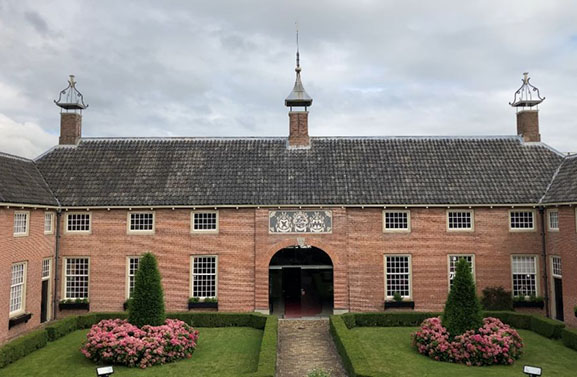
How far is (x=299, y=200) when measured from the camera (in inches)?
960

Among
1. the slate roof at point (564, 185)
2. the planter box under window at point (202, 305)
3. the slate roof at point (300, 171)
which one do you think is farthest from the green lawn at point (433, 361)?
the planter box under window at point (202, 305)

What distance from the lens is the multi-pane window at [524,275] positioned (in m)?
24.3

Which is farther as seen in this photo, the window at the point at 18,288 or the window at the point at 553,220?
the window at the point at 553,220

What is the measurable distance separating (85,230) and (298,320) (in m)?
13.1

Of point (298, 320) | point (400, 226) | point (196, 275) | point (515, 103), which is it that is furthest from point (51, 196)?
point (515, 103)

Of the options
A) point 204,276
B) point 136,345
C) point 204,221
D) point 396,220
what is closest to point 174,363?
point 136,345

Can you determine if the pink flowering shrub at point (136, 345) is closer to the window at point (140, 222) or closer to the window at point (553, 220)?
the window at point (140, 222)

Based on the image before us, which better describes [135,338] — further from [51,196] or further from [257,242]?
[51,196]

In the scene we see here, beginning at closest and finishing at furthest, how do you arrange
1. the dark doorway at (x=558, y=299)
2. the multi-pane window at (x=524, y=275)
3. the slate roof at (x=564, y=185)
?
1. the slate roof at (x=564, y=185)
2. the dark doorway at (x=558, y=299)
3. the multi-pane window at (x=524, y=275)

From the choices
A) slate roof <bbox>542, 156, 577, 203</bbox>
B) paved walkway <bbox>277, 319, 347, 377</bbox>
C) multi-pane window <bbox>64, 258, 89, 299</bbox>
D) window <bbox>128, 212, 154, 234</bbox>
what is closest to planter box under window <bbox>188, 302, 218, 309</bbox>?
paved walkway <bbox>277, 319, 347, 377</bbox>

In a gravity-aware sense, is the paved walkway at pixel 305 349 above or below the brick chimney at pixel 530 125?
below

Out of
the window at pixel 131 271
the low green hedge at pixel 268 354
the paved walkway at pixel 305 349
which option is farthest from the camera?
the window at pixel 131 271

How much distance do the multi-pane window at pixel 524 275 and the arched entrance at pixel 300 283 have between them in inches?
407

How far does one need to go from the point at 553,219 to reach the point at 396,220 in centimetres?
833
